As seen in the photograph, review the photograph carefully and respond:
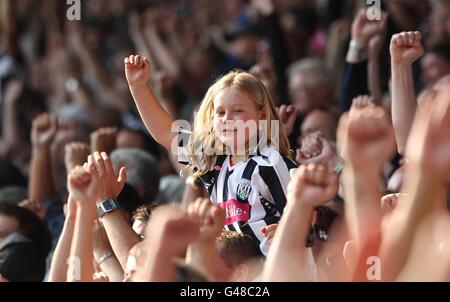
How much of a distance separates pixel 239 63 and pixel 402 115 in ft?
11.6

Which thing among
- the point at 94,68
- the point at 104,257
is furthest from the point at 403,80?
the point at 94,68

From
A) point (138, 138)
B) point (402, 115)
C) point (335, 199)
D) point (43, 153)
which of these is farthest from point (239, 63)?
point (402, 115)

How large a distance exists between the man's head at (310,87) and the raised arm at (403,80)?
7.12 ft

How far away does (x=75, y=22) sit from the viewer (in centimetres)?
993

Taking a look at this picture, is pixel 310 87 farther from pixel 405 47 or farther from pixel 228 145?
pixel 228 145

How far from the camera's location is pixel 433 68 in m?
7.64

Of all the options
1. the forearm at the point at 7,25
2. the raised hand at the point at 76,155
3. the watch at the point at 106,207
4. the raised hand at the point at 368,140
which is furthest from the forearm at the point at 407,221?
the forearm at the point at 7,25

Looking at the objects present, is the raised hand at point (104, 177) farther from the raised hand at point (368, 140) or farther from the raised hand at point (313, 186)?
the raised hand at point (368, 140)

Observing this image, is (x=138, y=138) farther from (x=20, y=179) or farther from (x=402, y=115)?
(x=402, y=115)

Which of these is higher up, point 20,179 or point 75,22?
point 75,22

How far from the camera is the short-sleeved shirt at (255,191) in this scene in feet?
15.9

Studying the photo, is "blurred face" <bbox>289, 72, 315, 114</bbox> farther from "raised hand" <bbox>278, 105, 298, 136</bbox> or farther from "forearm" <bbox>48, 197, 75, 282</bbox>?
"forearm" <bbox>48, 197, 75, 282</bbox>

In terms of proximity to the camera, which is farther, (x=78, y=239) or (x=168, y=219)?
(x=78, y=239)

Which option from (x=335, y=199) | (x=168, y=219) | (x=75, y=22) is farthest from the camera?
(x=75, y=22)
